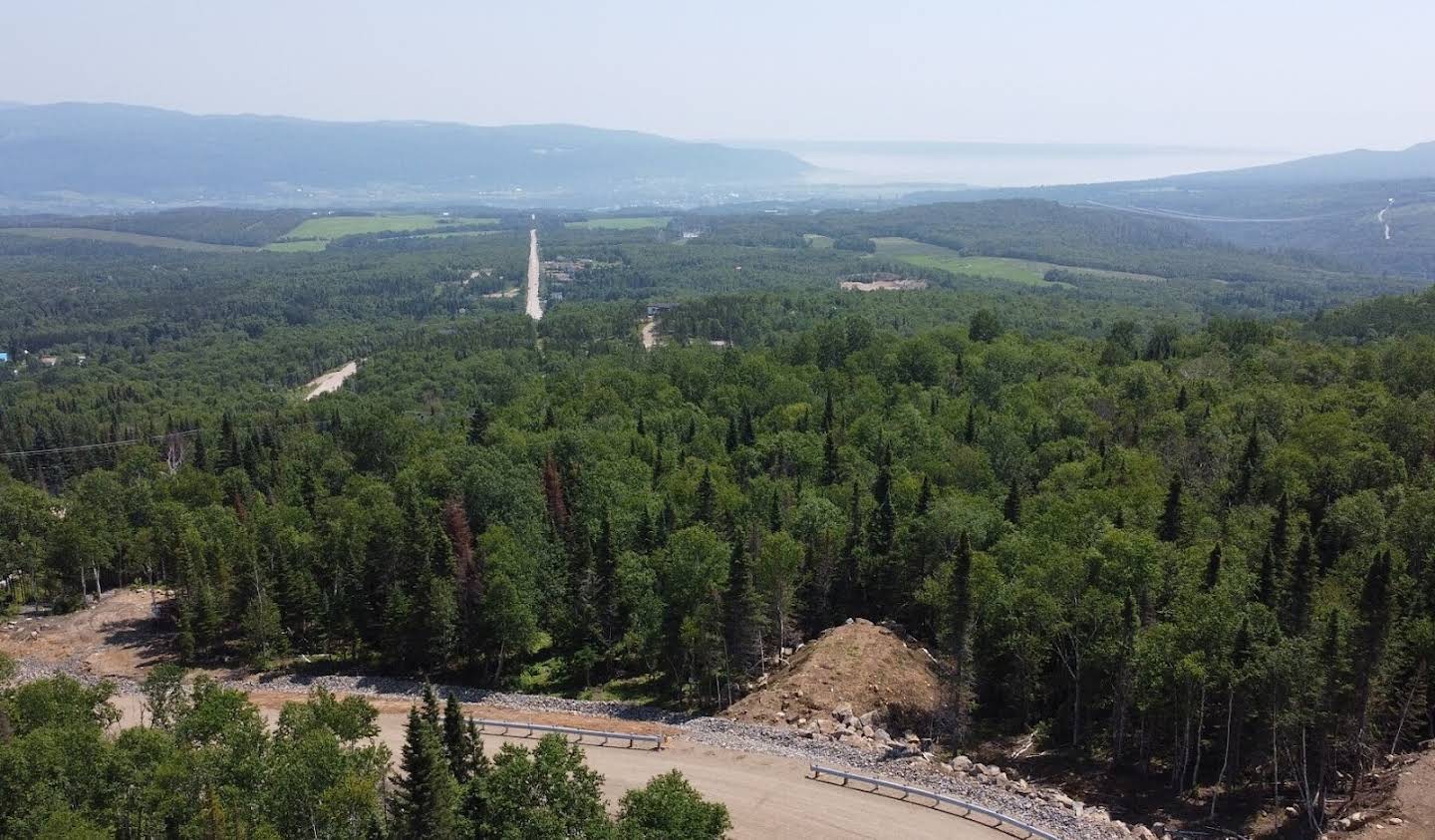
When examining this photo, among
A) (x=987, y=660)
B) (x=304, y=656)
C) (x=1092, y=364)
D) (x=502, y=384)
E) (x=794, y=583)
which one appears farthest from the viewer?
(x=502, y=384)

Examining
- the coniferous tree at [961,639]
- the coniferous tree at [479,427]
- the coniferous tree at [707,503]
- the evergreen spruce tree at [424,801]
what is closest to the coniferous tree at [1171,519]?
the coniferous tree at [961,639]

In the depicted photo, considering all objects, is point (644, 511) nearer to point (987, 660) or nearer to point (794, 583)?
point (794, 583)

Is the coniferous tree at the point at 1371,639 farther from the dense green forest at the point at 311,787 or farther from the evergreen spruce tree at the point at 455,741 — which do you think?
the evergreen spruce tree at the point at 455,741

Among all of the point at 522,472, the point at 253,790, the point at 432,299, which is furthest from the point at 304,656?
the point at 432,299

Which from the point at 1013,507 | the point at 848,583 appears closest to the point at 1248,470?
the point at 1013,507

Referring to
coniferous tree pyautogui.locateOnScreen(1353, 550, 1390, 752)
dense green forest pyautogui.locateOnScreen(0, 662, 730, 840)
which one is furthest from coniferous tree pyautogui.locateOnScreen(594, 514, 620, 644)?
coniferous tree pyautogui.locateOnScreen(1353, 550, 1390, 752)

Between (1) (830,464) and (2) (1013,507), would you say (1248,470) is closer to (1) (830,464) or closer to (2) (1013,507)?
(2) (1013,507)
